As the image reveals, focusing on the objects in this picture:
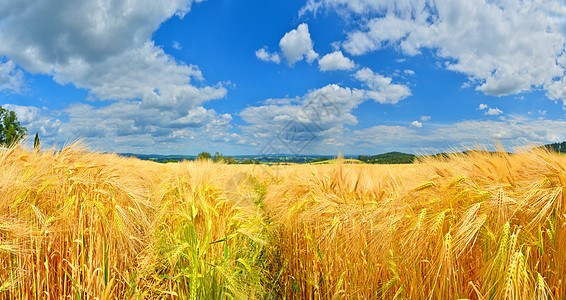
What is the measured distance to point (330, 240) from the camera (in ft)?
8.74

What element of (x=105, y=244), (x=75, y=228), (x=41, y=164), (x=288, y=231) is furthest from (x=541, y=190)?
(x=41, y=164)

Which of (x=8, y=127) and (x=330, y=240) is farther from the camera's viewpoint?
(x=8, y=127)

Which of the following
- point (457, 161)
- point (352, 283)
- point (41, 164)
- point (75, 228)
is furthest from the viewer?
point (41, 164)

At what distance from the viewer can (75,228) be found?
2.65m

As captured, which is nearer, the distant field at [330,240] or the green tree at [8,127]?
the distant field at [330,240]

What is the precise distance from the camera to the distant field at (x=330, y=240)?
173cm

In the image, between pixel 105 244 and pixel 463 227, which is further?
pixel 105 244

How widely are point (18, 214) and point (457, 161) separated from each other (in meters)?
4.78

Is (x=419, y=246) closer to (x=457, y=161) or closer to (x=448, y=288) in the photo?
(x=448, y=288)

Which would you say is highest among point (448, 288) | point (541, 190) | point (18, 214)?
point (541, 190)

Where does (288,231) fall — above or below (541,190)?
below

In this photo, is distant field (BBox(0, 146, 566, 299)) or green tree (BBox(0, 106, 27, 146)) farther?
green tree (BBox(0, 106, 27, 146))

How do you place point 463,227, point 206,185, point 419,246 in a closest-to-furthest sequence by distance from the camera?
point 463,227 < point 419,246 < point 206,185

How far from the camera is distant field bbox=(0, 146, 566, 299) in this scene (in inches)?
67.9
